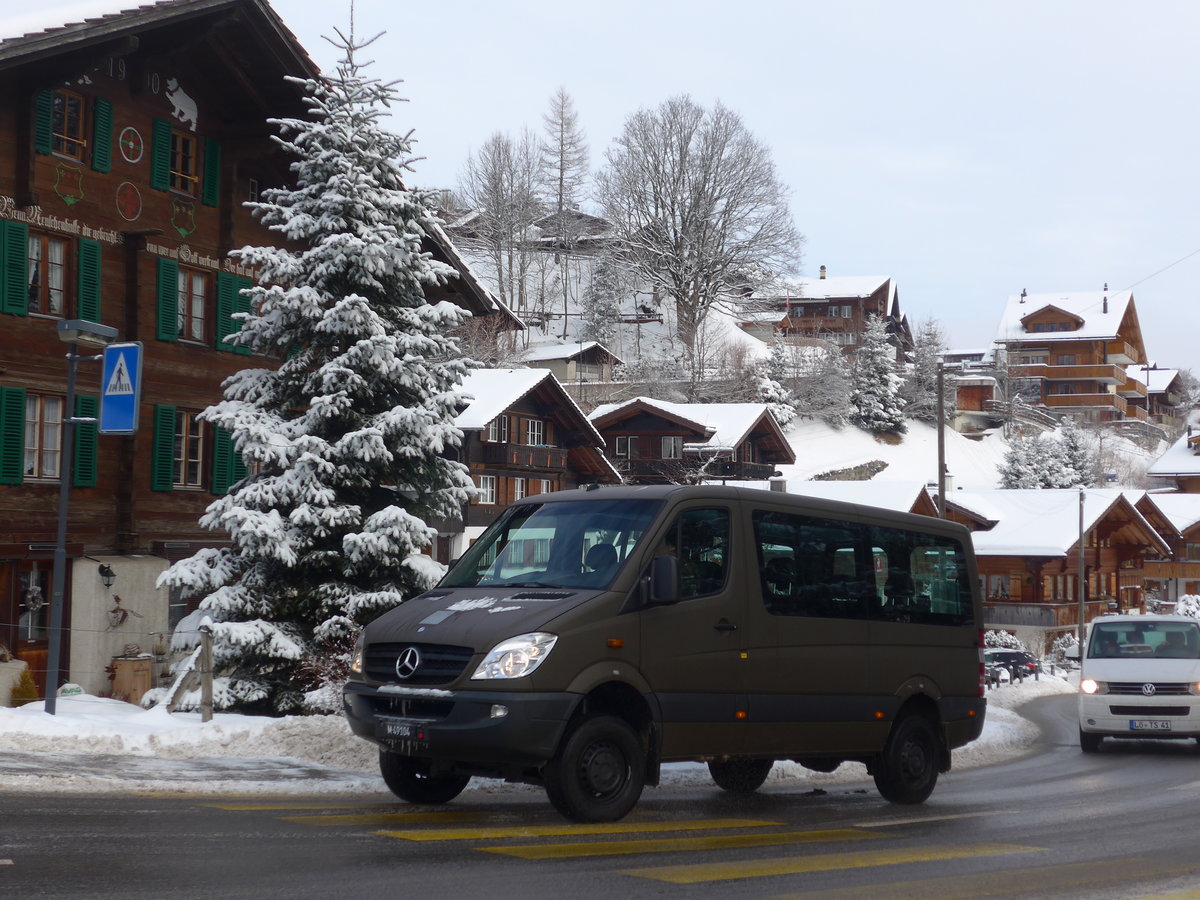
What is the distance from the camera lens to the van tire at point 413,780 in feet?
34.4

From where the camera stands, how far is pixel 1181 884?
8273mm

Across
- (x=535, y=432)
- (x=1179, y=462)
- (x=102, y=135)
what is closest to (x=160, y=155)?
(x=102, y=135)

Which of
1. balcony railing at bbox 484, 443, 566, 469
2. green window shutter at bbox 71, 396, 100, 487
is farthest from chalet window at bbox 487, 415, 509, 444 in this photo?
green window shutter at bbox 71, 396, 100, 487

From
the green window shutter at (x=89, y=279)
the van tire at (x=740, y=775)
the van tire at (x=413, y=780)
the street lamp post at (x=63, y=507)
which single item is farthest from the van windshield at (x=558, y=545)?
the green window shutter at (x=89, y=279)

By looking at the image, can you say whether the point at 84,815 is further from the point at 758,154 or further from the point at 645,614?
the point at 758,154

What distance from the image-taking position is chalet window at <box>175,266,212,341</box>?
85.6ft

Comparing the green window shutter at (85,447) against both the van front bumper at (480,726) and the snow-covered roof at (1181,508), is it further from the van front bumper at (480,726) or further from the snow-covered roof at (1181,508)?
the snow-covered roof at (1181,508)

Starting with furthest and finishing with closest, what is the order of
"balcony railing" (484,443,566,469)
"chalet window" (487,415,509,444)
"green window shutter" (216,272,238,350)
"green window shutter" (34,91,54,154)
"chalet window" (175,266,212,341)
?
"balcony railing" (484,443,566,469), "chalet window" (487,415,509,444), "green window shutter" (216,272,238,350), "chalet window" (175,266,212,341), "green window shutter" (34,91,54,154)

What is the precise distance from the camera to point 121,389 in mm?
15648

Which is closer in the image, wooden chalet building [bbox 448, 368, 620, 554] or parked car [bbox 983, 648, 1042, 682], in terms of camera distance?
parked car [bbox 983, 648, 1042, 682]

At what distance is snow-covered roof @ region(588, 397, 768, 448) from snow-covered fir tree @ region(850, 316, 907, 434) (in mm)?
22021

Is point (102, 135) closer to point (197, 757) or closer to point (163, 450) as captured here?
point (163, 450)

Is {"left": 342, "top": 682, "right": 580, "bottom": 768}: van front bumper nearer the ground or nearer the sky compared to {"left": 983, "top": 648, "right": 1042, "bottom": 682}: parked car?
nearer the sky

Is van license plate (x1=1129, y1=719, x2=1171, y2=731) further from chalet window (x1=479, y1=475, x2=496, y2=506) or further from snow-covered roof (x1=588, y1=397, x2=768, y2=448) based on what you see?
snow-covered roof (x1=588, y1=397, x2=768, y2=448)
